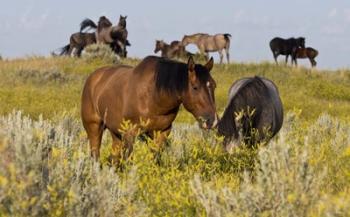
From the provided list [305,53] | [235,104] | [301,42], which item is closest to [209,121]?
[235,104]

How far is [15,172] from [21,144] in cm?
→ 28

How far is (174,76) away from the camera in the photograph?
25.9 feet

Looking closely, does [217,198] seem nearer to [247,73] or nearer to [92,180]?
[92,180]

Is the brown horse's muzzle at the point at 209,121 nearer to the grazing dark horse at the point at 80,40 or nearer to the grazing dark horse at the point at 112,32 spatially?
the grazing dark horse at the point at 112,32

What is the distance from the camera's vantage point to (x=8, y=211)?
4.07m

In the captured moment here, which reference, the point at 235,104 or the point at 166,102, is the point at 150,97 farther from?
the point at 235,104

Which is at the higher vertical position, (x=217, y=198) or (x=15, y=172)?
(x=15, y=172)

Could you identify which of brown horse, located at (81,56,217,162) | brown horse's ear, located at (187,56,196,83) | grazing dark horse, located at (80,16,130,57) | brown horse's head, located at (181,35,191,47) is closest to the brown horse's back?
brown horse, located at (81,56,217,162)

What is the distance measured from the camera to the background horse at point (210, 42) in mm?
42062

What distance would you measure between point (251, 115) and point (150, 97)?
6.82 ft

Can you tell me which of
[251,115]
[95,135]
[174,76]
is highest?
[174,76]

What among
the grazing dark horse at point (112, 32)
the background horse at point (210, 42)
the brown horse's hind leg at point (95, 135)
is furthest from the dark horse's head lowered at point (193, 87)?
the background horse at point (210, 42)

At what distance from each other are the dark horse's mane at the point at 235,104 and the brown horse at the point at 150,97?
1.16 meters

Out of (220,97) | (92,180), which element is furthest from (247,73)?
(92,180)
